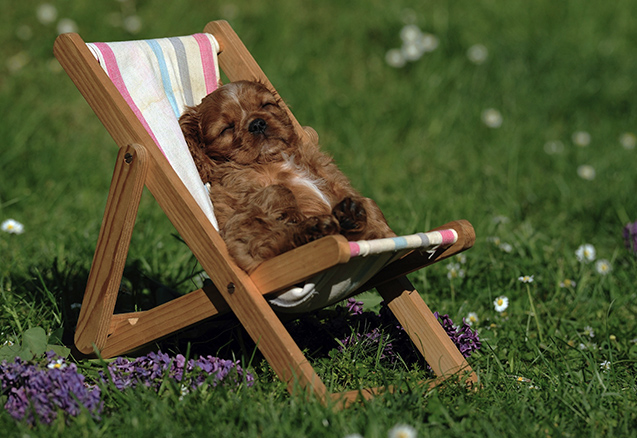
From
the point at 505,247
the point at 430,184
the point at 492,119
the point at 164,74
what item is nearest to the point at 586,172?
the point at 492,119

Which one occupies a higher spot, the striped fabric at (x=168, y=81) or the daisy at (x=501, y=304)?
the striped fabric at (x=168, y=81)

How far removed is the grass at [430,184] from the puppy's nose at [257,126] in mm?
881

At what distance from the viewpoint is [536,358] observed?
118 inches

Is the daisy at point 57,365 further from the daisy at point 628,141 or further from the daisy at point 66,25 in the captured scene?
the daisy at point 628,141

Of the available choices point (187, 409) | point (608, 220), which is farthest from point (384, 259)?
point (608, 220)

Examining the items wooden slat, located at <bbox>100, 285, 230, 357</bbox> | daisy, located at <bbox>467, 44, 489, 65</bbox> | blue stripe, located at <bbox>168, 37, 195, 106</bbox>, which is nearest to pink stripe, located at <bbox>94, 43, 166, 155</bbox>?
blue stripe, located at <bbox>168, 37, 195, 106</bbox>

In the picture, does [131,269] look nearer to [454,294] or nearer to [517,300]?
[454,294]

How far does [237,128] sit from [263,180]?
0.26 meters

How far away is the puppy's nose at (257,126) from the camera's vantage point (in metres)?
2.85

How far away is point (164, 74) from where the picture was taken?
2977 millimetres

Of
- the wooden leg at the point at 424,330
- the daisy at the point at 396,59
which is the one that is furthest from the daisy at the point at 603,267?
the daisy at the point at 396,59

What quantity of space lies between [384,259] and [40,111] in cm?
404

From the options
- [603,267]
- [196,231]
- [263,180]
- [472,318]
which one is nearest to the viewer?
[196,231]

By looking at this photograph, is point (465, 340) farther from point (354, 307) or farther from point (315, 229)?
point (315, 229)
